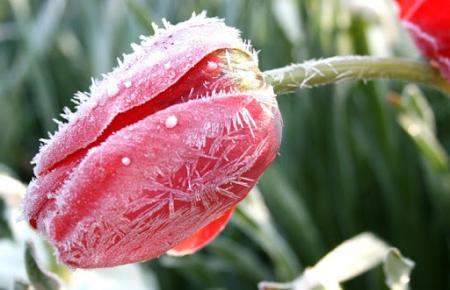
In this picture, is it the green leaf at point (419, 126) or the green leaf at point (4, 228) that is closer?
the green leaf at point (419, 126)

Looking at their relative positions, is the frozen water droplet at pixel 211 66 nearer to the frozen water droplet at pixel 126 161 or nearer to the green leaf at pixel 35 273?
the frozen water droplet at pixel 126 161

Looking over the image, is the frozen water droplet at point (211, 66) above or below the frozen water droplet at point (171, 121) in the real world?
above

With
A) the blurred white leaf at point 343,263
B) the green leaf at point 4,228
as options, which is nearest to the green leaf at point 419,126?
the blurred white leaf at point 343,263

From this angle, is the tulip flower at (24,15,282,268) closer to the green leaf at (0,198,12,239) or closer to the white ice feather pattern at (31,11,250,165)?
the white ice feather pattern at (31,11,250,165)

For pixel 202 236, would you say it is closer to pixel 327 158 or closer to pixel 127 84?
pixel 127 84

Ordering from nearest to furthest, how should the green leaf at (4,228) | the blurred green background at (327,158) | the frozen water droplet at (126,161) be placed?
the frozen water droplet at (126,161) < the blurred green background at (327,158) < the green leaf at (4,228)

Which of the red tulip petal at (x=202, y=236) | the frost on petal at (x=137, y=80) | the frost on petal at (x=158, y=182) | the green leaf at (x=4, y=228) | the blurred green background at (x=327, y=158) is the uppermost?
the frost on petal at (x=137, y=80)

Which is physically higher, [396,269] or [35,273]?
[35,273]

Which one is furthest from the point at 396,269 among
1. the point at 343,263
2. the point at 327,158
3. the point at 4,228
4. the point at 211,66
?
the point at 4,228
